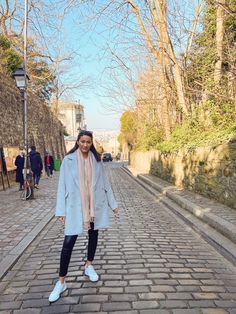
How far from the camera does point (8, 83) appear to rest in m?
19.5

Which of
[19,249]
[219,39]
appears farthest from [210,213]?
[219,39]

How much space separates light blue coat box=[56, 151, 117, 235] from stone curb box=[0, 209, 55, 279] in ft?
4.38

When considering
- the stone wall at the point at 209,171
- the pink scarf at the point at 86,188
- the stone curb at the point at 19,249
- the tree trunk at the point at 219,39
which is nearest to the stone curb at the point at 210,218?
the stone wall at the point at 209,171

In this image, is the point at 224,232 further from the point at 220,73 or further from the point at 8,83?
the point at 8,83

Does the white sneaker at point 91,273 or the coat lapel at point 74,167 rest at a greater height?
the coat lapel at point 74,167

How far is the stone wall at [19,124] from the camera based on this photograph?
56.7 feet

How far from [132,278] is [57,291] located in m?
0.95

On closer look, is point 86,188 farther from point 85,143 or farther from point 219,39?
point 219,39

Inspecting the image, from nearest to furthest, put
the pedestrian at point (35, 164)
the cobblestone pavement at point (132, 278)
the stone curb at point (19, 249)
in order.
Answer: the cobblestone pavement at point (132, 278)
the stone curb at point (19, 249)
the pedestrian at point (35, 164)

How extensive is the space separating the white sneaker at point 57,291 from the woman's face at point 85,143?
151 cm

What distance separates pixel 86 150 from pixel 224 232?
3.30 meters

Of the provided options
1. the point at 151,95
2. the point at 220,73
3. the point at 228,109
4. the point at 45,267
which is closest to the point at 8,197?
the point at 45,267

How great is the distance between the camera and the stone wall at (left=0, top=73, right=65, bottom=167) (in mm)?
17281

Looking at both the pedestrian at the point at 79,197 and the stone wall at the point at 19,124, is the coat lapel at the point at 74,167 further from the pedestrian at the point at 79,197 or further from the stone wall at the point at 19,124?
the stone wall at the point at 19,124
